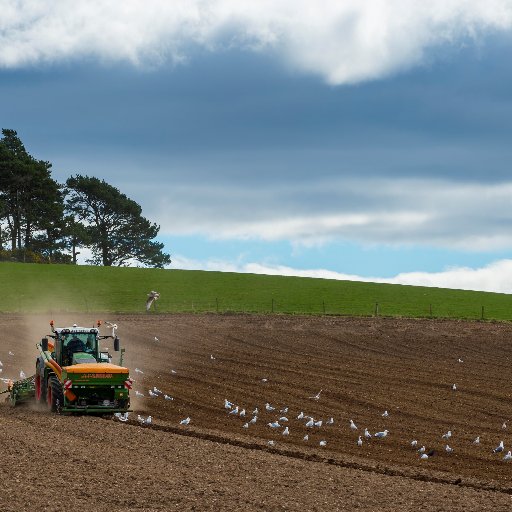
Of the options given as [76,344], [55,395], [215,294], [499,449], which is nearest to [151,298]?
[215,294]

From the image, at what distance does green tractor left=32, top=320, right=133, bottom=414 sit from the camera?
90.1 ft

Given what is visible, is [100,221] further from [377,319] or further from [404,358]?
[404,358]

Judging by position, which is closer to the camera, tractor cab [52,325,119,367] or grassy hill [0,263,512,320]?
tractor cab [52,325,119,367]

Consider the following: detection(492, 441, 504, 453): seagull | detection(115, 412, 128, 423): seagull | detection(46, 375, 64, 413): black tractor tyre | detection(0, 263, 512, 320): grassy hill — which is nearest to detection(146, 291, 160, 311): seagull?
detection(0, 263, 512, 320): grassy hill

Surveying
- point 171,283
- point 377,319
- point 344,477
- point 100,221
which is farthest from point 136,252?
point 344,477

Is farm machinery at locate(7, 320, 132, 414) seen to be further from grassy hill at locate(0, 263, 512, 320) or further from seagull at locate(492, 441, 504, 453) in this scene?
grassy hill at locate(0, 263, 512, 320)

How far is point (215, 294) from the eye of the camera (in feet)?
235

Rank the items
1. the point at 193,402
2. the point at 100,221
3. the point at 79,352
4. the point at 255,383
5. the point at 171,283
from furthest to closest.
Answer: the point at 100,221, the point at 171,283, the point at 255,383, the point at 193,402, the point at 79,352

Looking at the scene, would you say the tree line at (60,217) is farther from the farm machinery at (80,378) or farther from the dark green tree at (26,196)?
the farm machinery at (80,378)

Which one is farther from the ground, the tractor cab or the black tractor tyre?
the tractor cab

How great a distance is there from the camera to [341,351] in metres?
47.0

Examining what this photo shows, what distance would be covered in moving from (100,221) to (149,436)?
3287 inches

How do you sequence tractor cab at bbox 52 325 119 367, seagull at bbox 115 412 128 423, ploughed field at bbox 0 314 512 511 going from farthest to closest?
tractor cab at bbox 52 325 119 367 < seagull at bbox 115 412 128 423 < ploughed field at bbox 0 314 512 511

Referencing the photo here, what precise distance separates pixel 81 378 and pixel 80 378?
0.03 m
